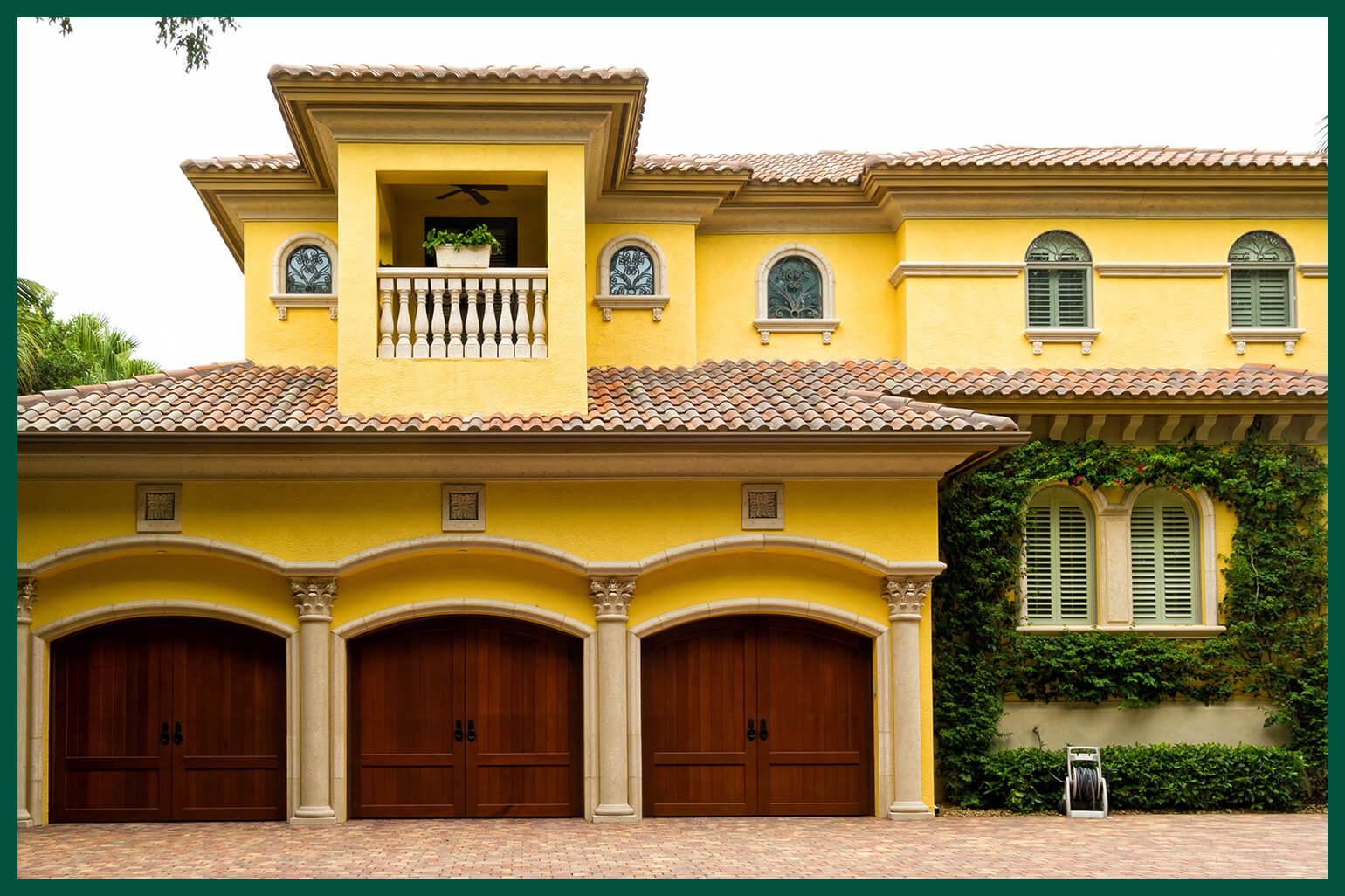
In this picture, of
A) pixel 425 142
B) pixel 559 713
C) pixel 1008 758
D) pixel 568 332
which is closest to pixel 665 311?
pixel 568 332

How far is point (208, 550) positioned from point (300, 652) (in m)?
1.53

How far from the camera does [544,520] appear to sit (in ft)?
46.5

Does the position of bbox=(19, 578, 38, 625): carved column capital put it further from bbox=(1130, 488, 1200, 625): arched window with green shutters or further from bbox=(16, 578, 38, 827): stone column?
bbox=(1130, 488, 1200, 625): arched window with green shutters

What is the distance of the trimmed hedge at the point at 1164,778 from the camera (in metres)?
15.2

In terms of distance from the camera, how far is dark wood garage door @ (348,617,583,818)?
46.8 feet

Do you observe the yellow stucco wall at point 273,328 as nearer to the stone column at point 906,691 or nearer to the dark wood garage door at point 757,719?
the dark wood garage door at point 757,719

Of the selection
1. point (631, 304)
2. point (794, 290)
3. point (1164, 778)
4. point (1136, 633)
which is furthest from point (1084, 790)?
point (631, 304)

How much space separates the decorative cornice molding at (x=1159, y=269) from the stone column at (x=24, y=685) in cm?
1423

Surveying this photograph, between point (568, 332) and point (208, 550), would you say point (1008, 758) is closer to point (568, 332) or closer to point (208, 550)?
point (568, 332)

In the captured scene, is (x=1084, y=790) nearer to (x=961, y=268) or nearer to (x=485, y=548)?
(x=961, y=268)

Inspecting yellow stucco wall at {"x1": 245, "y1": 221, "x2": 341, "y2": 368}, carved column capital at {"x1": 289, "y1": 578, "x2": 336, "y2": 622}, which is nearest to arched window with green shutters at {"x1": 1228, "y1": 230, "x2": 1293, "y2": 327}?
yellow stucco wall at {"x1": 245, "y1": 221, "x2": 341, "y2": 368}

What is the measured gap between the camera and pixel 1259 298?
17609mm

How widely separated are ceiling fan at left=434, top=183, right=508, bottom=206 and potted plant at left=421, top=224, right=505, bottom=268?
0.61 m

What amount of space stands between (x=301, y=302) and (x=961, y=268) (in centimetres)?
914
